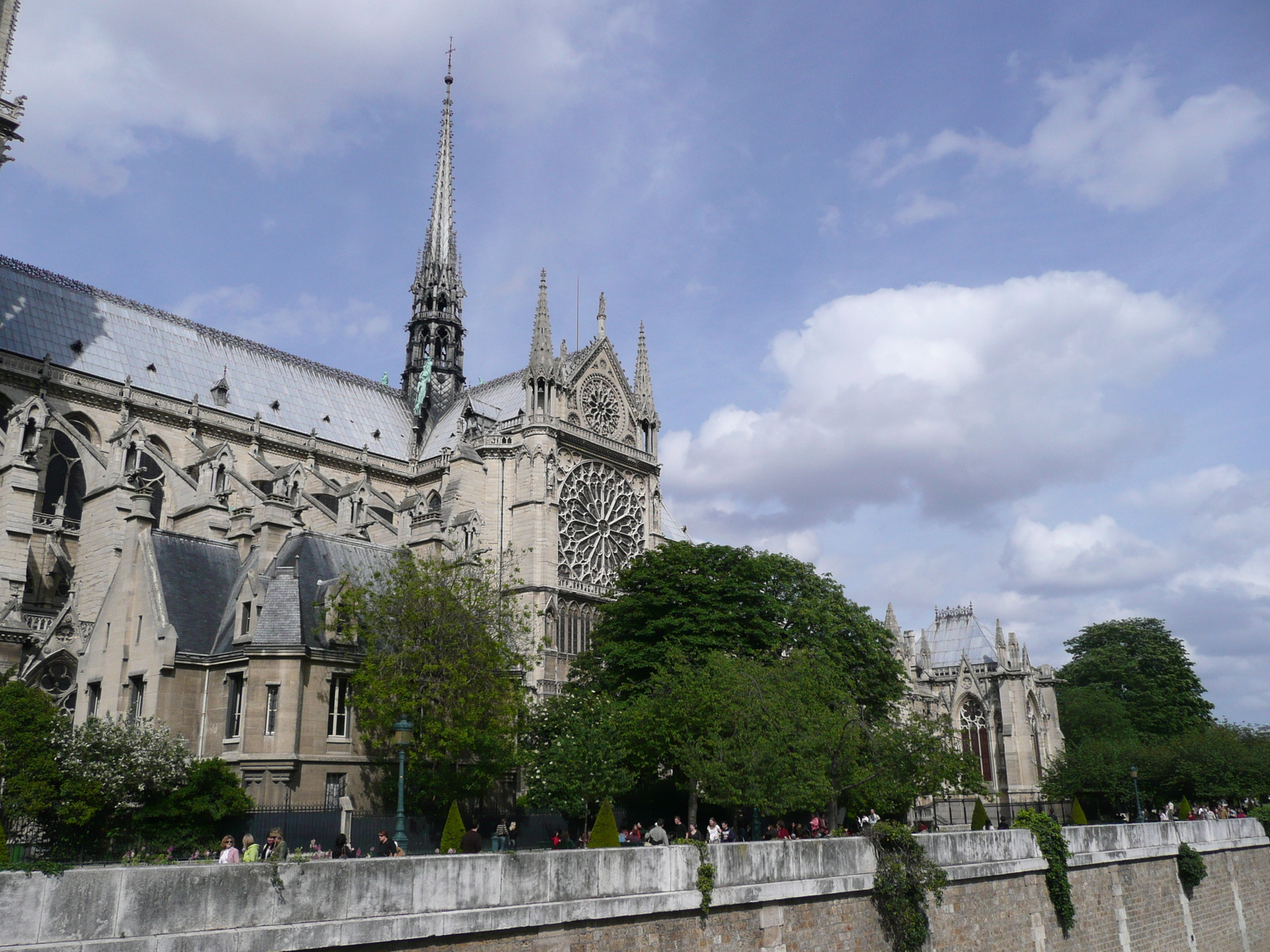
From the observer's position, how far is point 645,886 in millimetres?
14445

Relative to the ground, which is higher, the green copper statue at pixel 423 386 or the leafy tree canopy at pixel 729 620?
the green copper statue at pixel 423 386

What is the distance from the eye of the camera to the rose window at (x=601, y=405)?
2108 inches

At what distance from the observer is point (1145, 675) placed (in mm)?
78500

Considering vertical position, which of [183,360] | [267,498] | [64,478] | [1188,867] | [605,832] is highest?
[183,360]

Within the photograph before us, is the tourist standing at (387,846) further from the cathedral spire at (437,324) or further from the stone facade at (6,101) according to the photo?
the cathedral spire at (437,324)

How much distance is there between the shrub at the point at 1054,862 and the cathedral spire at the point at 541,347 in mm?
32250

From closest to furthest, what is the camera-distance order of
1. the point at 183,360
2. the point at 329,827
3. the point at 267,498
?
the point at 329,827
the point at 267,498
the point at 183,360

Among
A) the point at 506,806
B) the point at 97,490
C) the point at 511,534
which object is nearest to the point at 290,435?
the point at 511,534

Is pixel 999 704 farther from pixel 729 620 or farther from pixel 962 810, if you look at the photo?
pixel 729 620

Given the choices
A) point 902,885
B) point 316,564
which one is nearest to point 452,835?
point 902,885

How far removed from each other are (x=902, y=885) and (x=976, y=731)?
152 ft

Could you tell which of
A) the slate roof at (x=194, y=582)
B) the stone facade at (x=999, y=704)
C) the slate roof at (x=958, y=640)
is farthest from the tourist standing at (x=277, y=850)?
the slate roof at (x=958, y=640)

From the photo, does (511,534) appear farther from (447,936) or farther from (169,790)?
(447,936)

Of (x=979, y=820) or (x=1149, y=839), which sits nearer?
(x=979, y=820)
